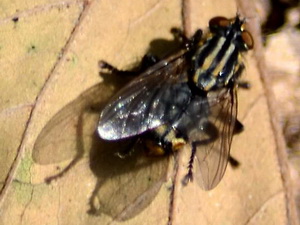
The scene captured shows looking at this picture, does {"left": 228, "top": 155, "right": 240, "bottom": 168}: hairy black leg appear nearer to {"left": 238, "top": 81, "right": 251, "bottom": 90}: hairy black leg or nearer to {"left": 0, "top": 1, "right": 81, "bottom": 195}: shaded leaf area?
{"left": 238, "top": 81, "right": 251, "bottom": 90}: hairy black leg

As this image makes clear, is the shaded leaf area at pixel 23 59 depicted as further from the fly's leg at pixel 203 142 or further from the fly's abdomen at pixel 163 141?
the fly's leg at pixel 203 142

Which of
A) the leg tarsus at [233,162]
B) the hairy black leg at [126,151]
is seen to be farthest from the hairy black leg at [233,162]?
the hairy black leg at [126,151]

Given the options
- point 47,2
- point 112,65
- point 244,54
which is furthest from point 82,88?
point 244,54

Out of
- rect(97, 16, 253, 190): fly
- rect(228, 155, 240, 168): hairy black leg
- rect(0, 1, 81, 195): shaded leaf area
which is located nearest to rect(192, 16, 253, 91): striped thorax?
rect(97, 16, 253, 190): fly

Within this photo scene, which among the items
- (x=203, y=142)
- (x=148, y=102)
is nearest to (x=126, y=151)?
(x=148, y=102)

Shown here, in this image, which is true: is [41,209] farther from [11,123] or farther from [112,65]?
[112,65]
